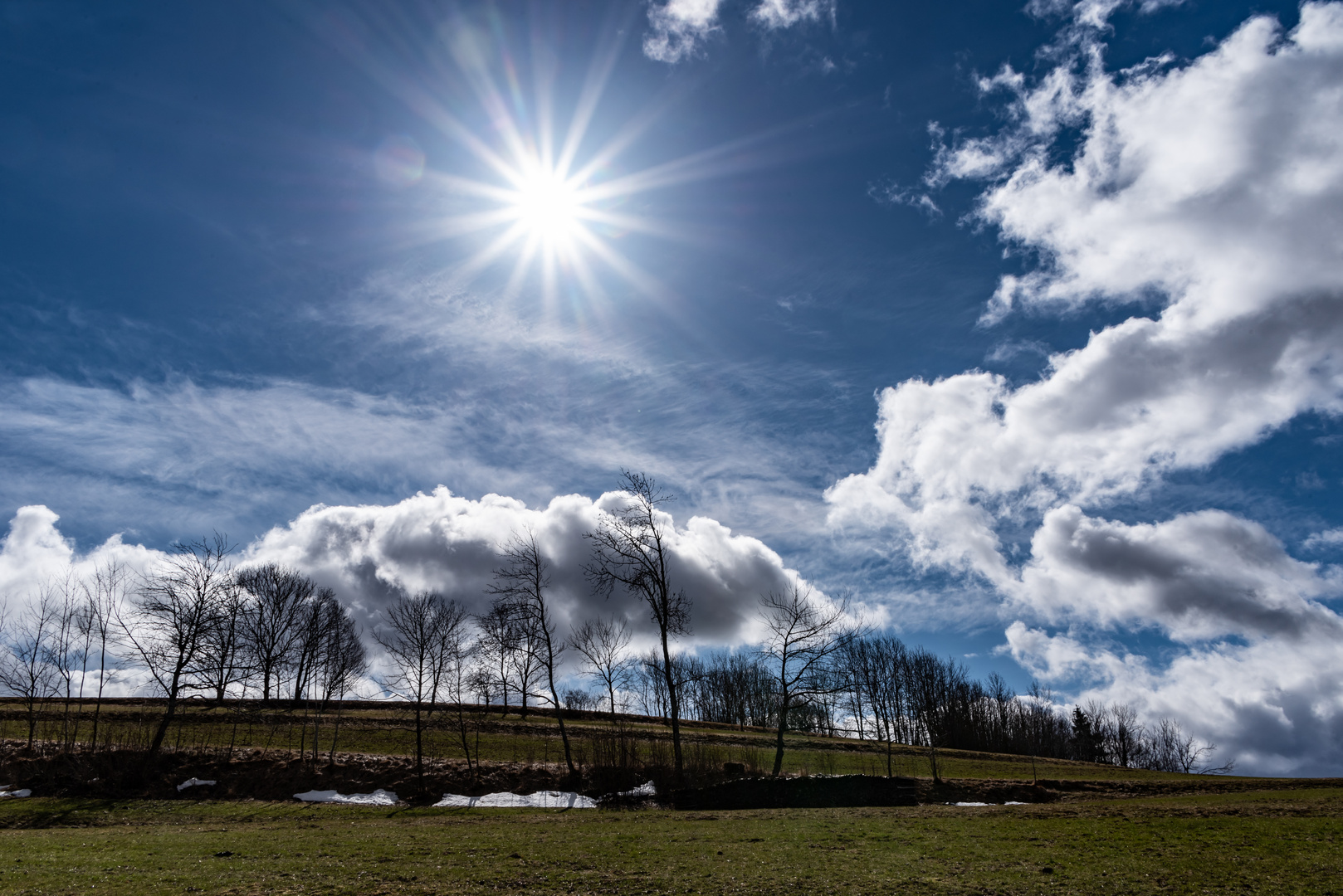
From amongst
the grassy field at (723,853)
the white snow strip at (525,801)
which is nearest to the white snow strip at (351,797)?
the white snow strip at (525,801)

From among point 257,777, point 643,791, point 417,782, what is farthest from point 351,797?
point 643,791

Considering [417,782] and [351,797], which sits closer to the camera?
[351,797]

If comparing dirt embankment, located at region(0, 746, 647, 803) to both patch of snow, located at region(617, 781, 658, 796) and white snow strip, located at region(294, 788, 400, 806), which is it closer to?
patch of snow, located at region(617, 781, 658, 796)

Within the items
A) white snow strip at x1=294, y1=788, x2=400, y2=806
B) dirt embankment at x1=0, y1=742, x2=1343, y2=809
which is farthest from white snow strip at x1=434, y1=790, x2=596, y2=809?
white snow strip at x1=294, y1=788, x2=400, y2=806

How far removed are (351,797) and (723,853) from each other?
971 inches

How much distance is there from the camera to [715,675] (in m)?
112

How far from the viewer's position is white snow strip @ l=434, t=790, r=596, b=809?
30094 millimetres

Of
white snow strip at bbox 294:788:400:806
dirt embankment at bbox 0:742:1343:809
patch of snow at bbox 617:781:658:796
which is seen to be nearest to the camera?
white snow strip at bbox 294:788:400:806

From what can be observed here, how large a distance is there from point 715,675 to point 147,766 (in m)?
89.0

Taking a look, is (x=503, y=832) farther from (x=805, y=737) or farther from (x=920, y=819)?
(x=805, y=737)

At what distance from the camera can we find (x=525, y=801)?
31656 millimetres

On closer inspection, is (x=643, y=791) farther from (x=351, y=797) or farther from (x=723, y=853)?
(x=723, y=853)

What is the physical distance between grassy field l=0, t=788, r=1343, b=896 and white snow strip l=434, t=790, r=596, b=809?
20.8ft

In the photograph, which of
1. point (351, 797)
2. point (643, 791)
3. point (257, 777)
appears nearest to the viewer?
point (351, 797)
